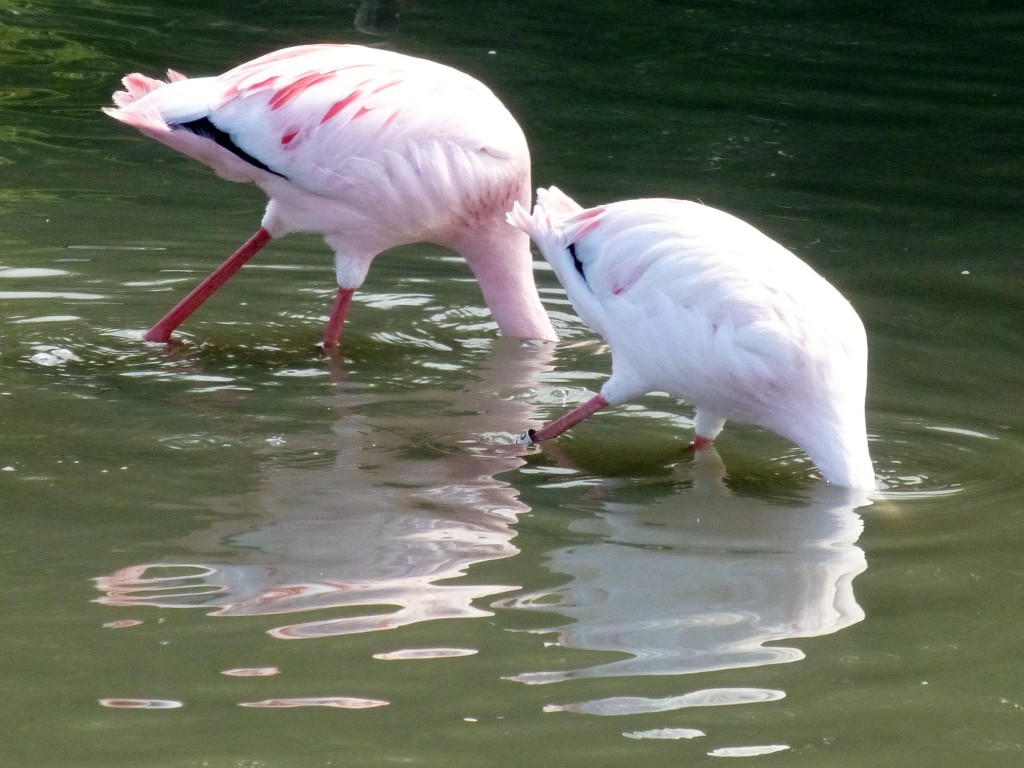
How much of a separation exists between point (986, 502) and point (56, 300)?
3.56m

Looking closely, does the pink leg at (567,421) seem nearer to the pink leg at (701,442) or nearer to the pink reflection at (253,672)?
the pink leg at (701,442)

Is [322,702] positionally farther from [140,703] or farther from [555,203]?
[555,203]

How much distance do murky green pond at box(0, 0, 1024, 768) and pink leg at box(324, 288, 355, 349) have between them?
12 cm

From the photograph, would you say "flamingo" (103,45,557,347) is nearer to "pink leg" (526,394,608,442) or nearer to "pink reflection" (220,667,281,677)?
"pink leg" (526,394,608,442)

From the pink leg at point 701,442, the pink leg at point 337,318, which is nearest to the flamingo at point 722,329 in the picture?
the pink leg at point 701,442

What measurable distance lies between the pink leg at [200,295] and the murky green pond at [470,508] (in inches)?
3.1

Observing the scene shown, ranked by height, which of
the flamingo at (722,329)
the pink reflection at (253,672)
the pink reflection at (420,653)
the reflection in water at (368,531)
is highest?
the flamingo at (722,329)

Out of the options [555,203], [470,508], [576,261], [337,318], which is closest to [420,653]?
[470,508]

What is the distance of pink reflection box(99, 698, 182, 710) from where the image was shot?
2.86 m

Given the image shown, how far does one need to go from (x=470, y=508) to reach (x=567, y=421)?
72 centimetres

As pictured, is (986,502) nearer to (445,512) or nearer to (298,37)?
(445,512)

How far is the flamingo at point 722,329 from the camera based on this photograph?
4.24 meters

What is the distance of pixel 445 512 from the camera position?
13.3ft

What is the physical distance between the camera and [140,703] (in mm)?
2871
